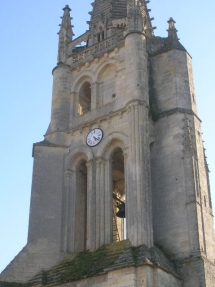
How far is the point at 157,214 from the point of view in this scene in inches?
830

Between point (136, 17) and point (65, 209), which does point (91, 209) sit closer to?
point (65, 209)

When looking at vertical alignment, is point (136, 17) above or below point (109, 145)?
above

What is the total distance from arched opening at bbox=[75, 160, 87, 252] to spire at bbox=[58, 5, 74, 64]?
5.57 meters

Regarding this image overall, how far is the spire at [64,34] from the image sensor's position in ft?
87.2

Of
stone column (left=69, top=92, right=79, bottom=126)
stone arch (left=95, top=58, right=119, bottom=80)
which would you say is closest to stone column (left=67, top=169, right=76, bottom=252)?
stone column (left=69, top=92, right=79, bottom=126)

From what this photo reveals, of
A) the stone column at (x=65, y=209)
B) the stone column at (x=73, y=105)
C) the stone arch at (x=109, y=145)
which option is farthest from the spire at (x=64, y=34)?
the stone column at (x=65, y=209)

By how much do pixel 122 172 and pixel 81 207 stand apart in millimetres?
2850

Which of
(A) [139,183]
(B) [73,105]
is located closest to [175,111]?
(A) [139,183]

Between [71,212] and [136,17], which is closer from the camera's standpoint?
[71,212]

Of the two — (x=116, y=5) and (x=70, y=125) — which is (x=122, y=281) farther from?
(x=116, y=5)

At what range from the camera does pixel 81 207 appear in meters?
22.9

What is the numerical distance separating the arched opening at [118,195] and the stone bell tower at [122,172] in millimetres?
44

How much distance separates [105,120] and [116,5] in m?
7.29

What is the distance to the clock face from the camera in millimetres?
22922
